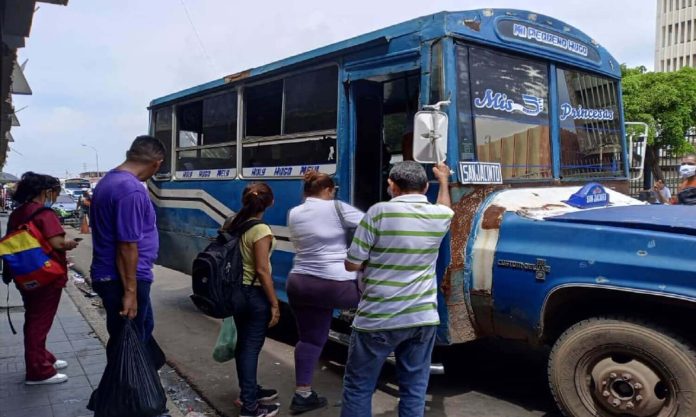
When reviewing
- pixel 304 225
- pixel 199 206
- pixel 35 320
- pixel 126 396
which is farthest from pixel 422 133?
pixel 199 206

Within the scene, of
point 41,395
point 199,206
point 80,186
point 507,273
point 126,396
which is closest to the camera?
point 126,396

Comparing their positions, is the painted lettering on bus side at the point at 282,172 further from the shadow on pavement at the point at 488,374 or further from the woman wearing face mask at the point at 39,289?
the woman wearing face mask at the point at 39,289

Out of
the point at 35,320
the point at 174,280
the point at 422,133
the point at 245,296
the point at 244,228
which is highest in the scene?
the point at 422,133

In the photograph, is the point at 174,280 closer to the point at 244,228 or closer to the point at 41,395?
the point at 41,395

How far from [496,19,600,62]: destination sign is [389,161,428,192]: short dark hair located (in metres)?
1.93

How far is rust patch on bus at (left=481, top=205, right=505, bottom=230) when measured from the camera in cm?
414

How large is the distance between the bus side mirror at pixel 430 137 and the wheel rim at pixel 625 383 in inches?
61.1

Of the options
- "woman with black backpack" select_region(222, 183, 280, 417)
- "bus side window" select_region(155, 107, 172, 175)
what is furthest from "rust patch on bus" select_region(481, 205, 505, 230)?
"bus side window" select_region(155, 107, 172, 175)

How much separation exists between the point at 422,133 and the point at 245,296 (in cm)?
158

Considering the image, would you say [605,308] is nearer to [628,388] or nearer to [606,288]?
[606,288]

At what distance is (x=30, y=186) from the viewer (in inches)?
184

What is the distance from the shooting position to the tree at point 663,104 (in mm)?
30125

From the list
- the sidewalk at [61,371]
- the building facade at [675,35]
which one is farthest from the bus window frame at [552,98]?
the building facade at [675,35]

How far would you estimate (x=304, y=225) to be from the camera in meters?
4.01
